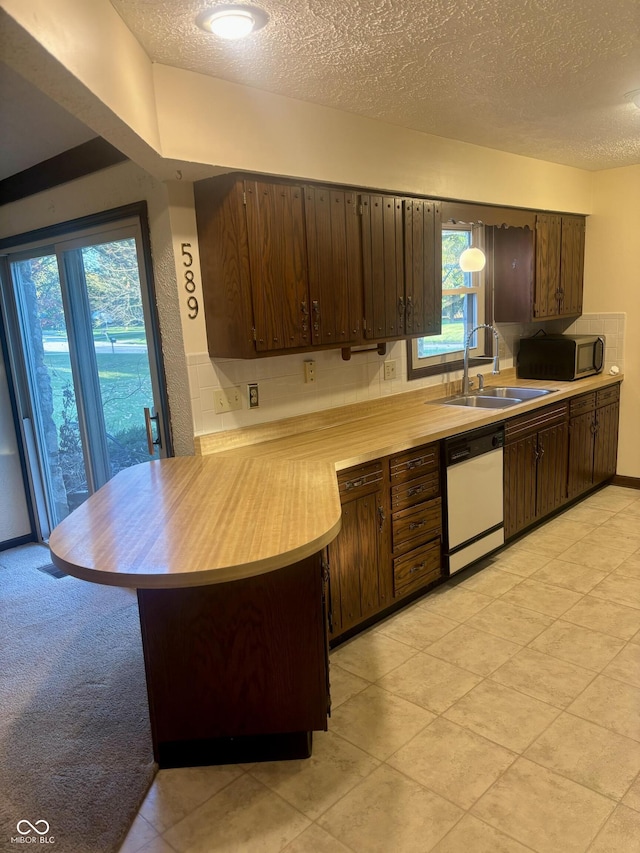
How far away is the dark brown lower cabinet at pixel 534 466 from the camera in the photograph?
11.8ft

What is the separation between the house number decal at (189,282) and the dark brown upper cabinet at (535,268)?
262cm

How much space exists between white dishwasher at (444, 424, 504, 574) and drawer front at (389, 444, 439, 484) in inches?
3.4

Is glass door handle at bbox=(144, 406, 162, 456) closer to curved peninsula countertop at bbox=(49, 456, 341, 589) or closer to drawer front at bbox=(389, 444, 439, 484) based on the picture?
curved peninsula countertop at bbox=(49, 456, 341, 589)

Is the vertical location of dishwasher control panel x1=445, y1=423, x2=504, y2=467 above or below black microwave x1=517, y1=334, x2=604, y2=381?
below

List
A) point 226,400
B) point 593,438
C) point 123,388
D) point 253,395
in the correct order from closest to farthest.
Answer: point 226,400 → point 253,395 → point 123,388 → point 593,438

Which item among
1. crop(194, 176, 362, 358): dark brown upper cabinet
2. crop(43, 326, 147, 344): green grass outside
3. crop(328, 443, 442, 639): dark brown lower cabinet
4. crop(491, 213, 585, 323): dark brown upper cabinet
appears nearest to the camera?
crop(194, 176, 362, 358): dark brown upper cabinet

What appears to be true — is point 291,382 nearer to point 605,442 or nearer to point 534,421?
point 534,421

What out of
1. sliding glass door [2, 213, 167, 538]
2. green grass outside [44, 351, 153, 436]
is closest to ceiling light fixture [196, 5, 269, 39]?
sliding glass door [2, 213, 167, 538]

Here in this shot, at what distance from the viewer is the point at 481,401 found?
4039 millimetres

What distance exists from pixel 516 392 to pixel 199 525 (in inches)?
118

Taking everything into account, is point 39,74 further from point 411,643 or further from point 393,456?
point 411,643

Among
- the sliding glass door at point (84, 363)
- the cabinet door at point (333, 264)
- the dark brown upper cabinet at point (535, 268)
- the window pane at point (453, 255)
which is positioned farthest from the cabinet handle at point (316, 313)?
the dark brown upper cabinet at point (535, 268)

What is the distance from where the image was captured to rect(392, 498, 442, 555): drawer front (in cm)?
292

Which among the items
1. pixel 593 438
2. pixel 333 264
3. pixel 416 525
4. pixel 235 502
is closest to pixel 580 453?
pixel 593 438
